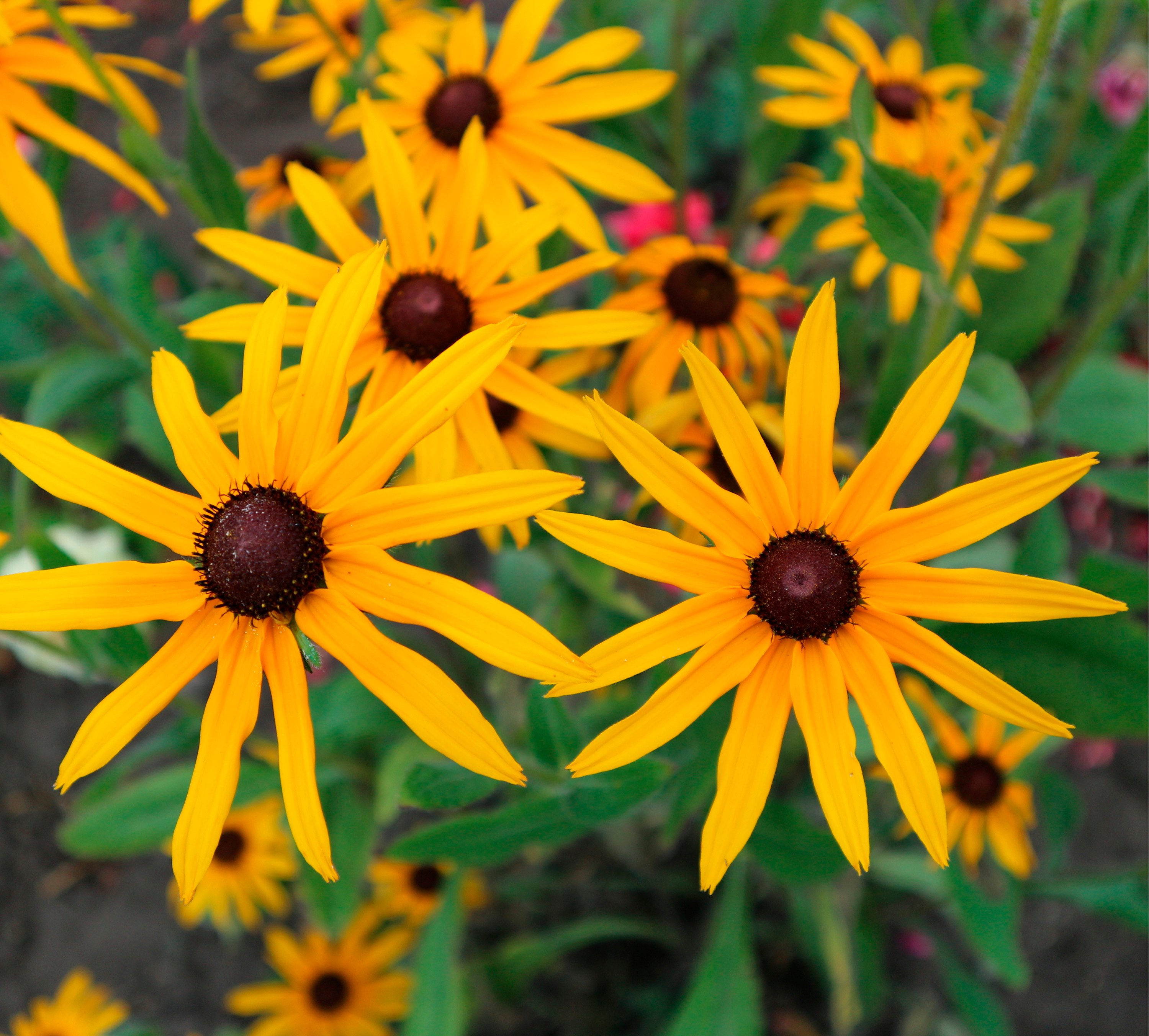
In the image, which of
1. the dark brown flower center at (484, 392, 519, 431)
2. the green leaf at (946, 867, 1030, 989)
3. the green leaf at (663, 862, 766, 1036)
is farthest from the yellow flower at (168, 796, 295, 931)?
the green leaf at (946, 867, 1030, 989)

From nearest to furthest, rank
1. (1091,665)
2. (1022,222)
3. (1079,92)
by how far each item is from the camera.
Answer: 1. (1091,665)
2. (1022,222)
3. (1079,92)

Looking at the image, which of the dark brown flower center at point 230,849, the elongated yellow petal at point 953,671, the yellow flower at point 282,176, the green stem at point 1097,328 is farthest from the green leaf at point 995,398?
the dark brown flower center at point 230,849

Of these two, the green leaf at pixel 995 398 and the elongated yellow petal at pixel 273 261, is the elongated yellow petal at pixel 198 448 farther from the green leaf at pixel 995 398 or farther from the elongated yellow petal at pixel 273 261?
the green leaf at pixel 995 398

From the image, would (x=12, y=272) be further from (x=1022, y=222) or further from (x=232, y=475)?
(x=1022, y=222)

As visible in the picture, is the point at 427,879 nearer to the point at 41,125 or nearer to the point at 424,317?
the point at 424,317

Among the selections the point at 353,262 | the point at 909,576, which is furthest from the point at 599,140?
the point at 909,576

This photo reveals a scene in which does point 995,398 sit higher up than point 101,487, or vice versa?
point 995,398

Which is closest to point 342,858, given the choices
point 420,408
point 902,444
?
point 420,408
